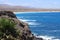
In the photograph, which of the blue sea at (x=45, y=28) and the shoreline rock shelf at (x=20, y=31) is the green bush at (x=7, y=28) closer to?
the shoreline rock shelf at (x=20, y=31)

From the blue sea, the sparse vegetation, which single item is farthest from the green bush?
the blue sea

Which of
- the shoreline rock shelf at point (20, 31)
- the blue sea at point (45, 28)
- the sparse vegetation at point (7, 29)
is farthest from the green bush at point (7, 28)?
the blue sea at point (45, 28)

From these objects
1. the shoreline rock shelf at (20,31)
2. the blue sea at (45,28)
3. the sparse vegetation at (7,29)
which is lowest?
the blue sea at (45,28)

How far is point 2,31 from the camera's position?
12.0 metres

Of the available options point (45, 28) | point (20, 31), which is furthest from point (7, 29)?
point (45, 28)

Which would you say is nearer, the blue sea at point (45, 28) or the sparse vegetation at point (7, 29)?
the sparse vegetation at point (7, 29)

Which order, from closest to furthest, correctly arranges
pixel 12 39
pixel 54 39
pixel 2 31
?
1. pixel 12 39
2. pixel 2 31
3. pixel 54 39

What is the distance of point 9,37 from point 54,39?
2896cm

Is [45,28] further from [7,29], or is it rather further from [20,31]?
[7,29]

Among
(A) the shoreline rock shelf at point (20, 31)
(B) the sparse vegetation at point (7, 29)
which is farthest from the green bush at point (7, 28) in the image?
(A) the shoreline rock shelf at point (20, 31)

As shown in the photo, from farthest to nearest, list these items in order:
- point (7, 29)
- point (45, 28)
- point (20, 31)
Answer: point (45, 28), point (20, 31), point (7, 29)

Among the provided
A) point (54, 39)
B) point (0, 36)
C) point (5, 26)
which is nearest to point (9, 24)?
point (5, 26)

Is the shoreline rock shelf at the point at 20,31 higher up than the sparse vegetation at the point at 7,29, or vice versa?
the sparse vegetation at the point at 7,29

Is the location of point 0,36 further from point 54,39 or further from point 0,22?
point 54,39
